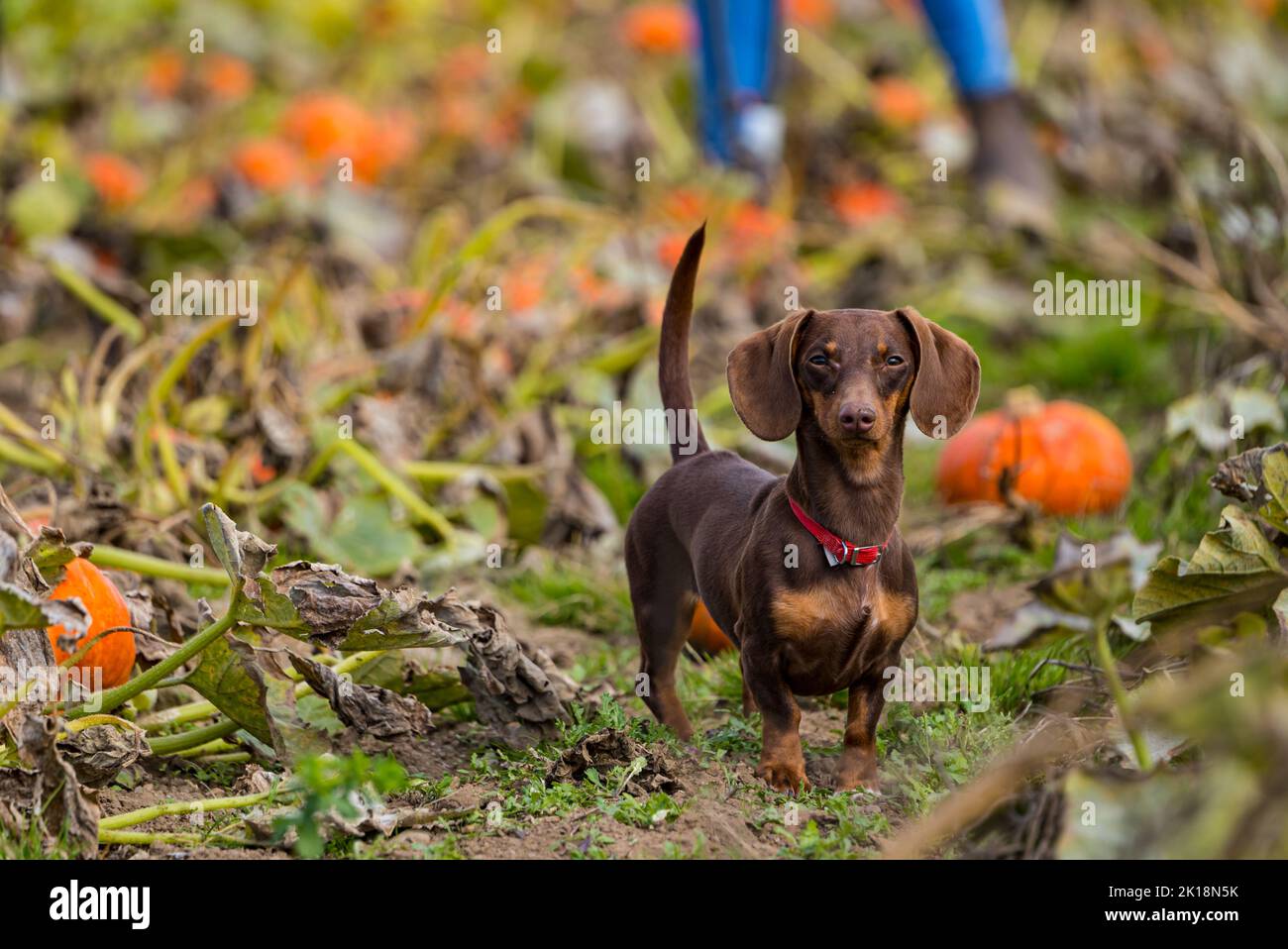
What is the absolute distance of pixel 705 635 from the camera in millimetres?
3406

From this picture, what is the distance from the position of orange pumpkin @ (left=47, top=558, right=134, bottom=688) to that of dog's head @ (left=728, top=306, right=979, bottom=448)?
43.3 inches

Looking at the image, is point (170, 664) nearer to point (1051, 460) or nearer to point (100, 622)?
point (100, 622)

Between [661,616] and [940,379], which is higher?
[940,379]

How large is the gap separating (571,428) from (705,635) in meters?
1.42

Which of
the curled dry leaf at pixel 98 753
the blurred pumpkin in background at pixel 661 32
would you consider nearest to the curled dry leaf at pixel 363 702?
the curled dry leaf at pixel 98 753

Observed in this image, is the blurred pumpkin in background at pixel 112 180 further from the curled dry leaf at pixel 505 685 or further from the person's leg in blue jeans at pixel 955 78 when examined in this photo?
the curled dry leaf at pixel 505 685

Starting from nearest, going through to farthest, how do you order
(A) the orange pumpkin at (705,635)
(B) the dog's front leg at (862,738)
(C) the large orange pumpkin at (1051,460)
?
(B) the dog's front leg at (862,738), (A) the orange pumpkin at (705,635), (C) the large orange pumpkin at (1051,460)

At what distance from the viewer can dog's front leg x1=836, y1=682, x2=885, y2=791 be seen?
2.60m

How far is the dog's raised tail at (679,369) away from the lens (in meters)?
2.88
